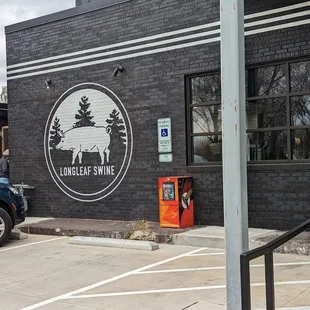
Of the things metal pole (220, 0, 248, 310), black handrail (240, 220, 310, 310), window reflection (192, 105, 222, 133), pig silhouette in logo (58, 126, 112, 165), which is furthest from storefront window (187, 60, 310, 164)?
metal pole (220, 0, 248, 310)

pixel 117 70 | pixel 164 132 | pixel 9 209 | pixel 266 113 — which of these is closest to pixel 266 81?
pixel 266 113

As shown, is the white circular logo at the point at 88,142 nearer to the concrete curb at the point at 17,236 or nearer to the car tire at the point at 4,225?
the concrete curb at the point at 17,236

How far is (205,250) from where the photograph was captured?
8.27 metres

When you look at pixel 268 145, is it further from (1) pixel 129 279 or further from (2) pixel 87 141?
(2) pixel 87 141

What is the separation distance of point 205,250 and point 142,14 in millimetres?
5694

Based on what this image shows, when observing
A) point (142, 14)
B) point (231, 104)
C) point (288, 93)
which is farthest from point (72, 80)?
point (231, 104)

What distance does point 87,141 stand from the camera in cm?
1195

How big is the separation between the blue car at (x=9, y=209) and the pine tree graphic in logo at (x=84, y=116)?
2848mm

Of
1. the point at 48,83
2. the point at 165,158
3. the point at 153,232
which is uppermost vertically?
the point at 48,83

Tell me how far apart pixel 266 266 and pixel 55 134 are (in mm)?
9898

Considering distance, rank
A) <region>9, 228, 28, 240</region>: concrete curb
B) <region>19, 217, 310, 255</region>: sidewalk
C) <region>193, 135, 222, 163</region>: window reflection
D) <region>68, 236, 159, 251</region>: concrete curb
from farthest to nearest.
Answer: <region>9, 228, 28, 240</region>: concrete curb, <region>193, 135, 222, 163</region>: window reflection, <region>68, 236, 159, 251</region>: concrete curb, <region>19, 217, 310, 255</region>: sidewalk

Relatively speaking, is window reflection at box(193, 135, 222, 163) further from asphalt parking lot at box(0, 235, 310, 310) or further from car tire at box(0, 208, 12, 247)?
car tire at box(0, 208, 12, 247)

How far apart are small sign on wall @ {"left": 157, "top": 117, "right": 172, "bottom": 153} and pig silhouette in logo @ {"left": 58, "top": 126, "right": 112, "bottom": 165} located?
1.51 meters

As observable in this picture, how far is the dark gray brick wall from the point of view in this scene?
911 cm
